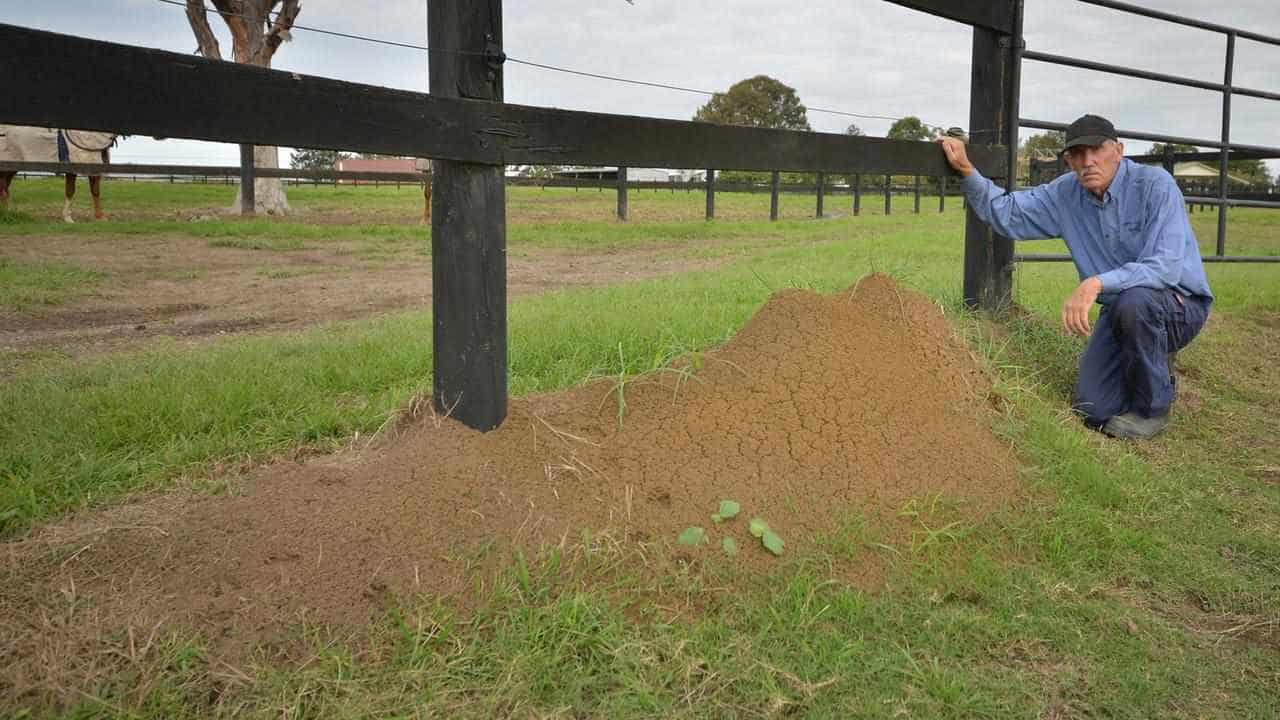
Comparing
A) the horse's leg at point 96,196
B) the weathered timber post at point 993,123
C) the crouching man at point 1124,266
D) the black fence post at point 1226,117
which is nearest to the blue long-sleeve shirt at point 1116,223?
the crouching man at point 1124,266

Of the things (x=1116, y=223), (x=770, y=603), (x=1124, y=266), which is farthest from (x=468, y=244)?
(x=1116, y=223)

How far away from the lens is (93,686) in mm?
1683

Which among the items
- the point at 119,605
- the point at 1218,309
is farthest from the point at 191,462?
the point at 1218,309

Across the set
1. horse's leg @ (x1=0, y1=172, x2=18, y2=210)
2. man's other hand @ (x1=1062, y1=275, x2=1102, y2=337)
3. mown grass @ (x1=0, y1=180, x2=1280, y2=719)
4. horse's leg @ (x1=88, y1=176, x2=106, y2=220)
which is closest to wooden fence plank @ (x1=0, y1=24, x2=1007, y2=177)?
mown grass @ (x1=0, y1=180, x2=1280, y2=719)

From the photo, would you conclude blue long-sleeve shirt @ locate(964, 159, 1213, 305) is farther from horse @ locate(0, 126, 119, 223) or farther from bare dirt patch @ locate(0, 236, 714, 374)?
horse @ locate(0, 126, 119, 223)

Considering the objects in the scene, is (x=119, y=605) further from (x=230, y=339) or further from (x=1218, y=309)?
(x=1218, y=309)

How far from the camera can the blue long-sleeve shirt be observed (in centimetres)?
369

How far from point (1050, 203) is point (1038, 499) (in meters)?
1.95

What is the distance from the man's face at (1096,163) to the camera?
3.87 metres

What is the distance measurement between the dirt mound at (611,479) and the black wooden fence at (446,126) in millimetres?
294

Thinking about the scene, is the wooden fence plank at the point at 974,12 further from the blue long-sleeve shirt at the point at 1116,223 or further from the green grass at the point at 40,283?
the green grass at the point at 40,283

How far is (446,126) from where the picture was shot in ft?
7.53

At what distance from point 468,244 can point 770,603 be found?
1.24 metres

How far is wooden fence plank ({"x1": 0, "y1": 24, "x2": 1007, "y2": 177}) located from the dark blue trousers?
1.92 m
